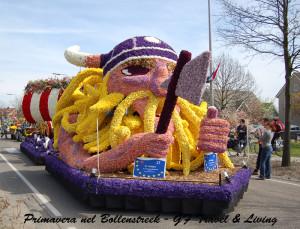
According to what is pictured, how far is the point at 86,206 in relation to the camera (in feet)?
26.7

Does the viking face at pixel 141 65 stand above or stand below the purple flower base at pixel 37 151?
above

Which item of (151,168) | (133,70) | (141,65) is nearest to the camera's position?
(151,168)

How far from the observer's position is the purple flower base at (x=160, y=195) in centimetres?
705

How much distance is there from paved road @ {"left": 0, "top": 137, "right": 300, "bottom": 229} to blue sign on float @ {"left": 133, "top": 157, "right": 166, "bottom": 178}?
2.88ft

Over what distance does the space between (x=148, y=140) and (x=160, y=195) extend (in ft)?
4.10

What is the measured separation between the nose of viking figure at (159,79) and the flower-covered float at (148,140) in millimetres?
24

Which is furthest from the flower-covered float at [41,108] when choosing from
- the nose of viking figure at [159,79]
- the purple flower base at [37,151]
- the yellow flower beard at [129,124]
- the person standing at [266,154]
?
the person standing at [266,154]

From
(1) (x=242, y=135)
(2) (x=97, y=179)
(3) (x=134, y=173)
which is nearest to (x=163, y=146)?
(3) (x=134, y=173)

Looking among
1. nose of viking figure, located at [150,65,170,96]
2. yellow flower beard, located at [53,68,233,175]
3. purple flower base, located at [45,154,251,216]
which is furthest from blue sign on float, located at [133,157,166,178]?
nose of viking figure, located at [150,65,170,96]

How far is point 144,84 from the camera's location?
9.57 m

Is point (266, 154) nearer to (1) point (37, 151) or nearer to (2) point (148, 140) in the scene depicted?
(2) point (148, 140)

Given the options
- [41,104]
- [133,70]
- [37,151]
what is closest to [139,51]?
[133,70]

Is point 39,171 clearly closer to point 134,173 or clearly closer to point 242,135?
point 134,173

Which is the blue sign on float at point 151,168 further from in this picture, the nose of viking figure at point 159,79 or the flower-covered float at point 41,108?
the flower-covered float at point 41,108
